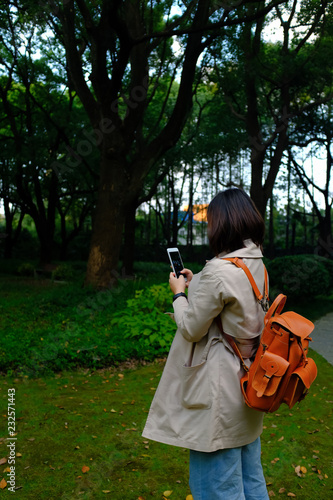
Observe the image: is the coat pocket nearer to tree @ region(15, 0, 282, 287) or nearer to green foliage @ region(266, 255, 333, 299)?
tree @ region(15, 0, 282, 287)

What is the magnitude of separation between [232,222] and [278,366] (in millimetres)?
611

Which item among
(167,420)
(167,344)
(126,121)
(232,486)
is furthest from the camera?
(126,121)

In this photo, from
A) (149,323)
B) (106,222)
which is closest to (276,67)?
(106,222)

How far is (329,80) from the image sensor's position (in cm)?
1201

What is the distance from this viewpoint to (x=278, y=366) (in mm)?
1755

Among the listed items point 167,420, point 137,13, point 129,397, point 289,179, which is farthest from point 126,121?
point 289,179

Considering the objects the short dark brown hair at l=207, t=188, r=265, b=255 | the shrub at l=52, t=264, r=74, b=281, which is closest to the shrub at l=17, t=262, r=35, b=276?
the shrub at l=52, t=264, r=74, b=281

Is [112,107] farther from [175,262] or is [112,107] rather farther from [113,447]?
[175,262]

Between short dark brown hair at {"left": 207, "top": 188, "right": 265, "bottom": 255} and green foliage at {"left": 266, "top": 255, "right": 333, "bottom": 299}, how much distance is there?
27.5 feet

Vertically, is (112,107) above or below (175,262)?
above

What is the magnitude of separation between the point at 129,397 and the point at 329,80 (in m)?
10.4

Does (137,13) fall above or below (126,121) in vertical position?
above

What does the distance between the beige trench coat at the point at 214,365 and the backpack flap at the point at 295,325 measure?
0.14 metres

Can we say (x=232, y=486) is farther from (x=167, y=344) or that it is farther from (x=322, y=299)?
(x=322, y=299)
